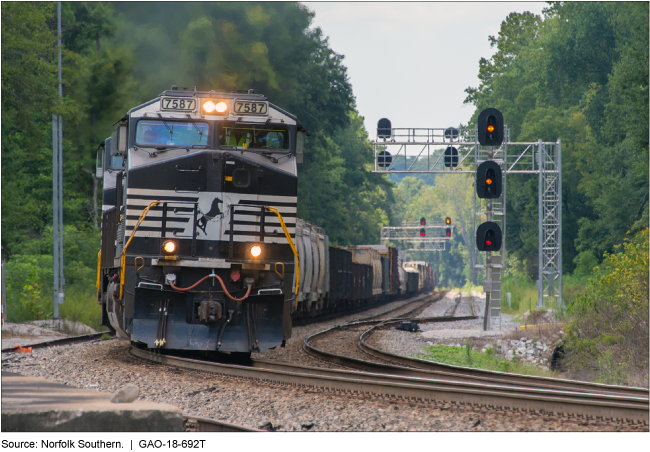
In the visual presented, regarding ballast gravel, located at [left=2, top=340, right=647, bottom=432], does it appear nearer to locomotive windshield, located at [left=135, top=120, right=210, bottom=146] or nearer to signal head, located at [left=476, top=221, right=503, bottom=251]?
locomotive windshield, located at [left=135, top=120, right=210, bottom=146]

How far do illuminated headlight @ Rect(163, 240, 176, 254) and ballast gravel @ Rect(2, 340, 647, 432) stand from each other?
1789mm

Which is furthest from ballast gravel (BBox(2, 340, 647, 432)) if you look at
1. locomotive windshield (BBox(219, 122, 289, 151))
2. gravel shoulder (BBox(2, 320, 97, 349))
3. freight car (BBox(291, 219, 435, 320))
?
gravel shoulder (BBox(2, 320, 97, 349))

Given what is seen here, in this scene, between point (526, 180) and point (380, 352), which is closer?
point (380, 352)

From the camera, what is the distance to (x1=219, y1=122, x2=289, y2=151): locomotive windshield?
10867mm

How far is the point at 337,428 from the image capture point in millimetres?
6270

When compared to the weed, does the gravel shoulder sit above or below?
above

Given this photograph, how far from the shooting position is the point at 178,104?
1077 cm

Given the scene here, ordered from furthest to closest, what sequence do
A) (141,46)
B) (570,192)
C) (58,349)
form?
1. (570,192)
2. (58,349)
3. (141,46)

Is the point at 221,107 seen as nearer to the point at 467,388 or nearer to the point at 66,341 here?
the point at 467,388

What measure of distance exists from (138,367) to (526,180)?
133ft

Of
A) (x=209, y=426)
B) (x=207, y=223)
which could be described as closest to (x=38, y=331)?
(x=207, y=223)

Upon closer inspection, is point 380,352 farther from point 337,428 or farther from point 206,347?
point 337,428
